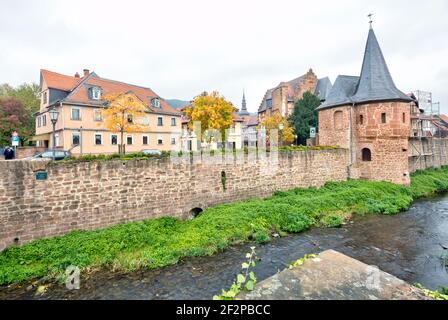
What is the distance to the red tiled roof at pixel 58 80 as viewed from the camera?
A: 84.0 ft

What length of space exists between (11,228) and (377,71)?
25.5 meters

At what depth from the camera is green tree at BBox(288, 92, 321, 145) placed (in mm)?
29703

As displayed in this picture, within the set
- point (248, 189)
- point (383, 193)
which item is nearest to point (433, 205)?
point (383, 193)

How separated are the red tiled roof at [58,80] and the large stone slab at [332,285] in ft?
98.7

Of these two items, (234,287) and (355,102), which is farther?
(355,102)

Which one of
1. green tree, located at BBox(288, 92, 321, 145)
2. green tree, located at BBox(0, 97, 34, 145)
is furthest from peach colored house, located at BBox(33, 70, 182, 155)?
green tree, located at BBox(288, 92, 321, 145)

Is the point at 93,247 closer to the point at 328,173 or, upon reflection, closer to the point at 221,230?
the point at 221,230

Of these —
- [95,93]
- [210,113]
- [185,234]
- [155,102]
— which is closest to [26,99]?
[95,93]

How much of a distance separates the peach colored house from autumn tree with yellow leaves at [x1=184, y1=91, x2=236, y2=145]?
6.12 meters

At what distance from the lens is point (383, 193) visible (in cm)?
1781

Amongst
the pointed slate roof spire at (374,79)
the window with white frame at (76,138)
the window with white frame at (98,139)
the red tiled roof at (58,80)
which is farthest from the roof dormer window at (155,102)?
the pointed slate roof spire at (374,79)

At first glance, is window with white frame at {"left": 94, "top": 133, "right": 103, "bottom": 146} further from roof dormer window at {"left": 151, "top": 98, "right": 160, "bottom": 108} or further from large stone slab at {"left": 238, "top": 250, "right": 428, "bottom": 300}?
large stone slab at {"left": 238, "top": 250, "right": 428, "bottom": 300}

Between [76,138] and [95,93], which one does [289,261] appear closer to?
[76,138]

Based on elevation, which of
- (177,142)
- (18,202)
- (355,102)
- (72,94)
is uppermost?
(72,94)
